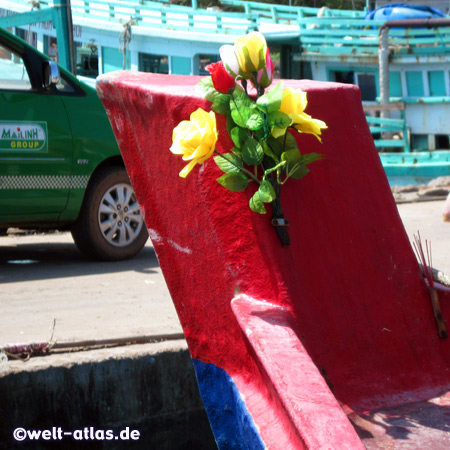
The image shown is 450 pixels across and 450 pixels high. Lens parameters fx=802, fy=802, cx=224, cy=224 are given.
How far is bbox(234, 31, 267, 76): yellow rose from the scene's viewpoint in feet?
8.93

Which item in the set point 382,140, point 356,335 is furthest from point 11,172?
point 382,140

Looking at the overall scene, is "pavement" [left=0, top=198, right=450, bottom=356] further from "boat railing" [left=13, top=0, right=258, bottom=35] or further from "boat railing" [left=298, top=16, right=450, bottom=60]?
"boat railing" [left=13, top=0, right=258, bottom=35]

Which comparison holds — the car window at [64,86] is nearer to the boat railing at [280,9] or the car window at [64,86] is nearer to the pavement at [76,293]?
the pavement at [76,293]

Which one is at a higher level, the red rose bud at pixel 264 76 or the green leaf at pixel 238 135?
the red rose bud at pixel 264 76

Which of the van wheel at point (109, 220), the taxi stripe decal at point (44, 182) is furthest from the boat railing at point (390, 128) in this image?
the taxi stripe decal at point (44, 182)

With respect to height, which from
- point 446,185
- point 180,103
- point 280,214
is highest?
point 180,103

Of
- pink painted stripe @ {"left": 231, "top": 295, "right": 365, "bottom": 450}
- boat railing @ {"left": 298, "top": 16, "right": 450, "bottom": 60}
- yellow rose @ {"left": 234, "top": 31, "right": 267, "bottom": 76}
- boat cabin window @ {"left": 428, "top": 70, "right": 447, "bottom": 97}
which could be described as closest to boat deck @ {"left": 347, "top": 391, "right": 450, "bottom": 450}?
pink painted stripe @ {"left": 231, "top": 295, "right": 365, "bottom": 450}

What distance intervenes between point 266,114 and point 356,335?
90cm

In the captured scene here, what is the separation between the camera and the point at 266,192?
2.67 metres

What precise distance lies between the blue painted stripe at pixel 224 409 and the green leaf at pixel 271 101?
0.96 metres

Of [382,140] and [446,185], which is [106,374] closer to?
[446,185]

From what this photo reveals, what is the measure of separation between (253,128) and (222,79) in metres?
0.23

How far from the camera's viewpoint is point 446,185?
1547 centimetres

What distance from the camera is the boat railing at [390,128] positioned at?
675 inches
